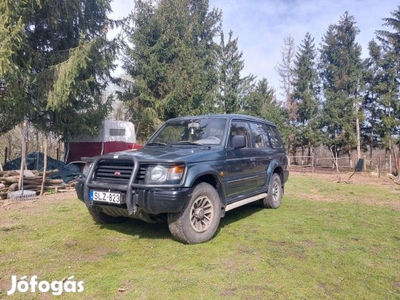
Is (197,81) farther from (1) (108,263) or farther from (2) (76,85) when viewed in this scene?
(1) (108,263)

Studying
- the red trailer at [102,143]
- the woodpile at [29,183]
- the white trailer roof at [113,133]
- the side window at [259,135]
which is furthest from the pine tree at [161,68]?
the side window at [259,135]

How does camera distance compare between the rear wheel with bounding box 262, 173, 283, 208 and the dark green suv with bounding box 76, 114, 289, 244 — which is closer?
the dark green suv with bounding box 76, 114, 289, 244

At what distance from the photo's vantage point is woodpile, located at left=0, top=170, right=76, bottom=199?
7574mm

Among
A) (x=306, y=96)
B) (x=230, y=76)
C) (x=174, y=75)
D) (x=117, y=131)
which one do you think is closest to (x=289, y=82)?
(x=306, y=96)

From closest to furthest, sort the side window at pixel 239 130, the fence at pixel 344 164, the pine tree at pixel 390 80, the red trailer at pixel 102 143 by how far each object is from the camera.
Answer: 1. the side window at pixel 239 130
2. the red trailer at pixel 102 143
3. the fence at pixel 344 164
4. the pine tree at pixel 390 80

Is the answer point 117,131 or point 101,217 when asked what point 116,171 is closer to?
point 101,217

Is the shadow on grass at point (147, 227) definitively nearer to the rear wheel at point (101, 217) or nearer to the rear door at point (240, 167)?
the rear wheel at point (101, 217)

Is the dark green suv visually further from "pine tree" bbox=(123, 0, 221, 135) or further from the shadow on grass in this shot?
"pine tree" bbox=(123, 0, 221, 135)

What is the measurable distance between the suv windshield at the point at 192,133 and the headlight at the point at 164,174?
3.55 ft

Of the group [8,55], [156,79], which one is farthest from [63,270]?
[156,79]

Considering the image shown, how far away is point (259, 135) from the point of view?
5762 mm

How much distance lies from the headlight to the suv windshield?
1083 mm

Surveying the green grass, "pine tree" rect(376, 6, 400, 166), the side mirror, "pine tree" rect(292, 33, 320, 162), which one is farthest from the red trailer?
"pine tree" rect(376, 6, 400, 166)

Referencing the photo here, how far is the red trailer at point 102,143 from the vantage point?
1291 cm
